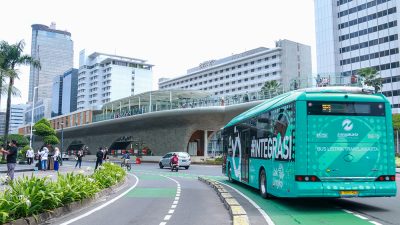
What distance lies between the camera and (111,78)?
142750 mm

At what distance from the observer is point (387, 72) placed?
89.6 meters

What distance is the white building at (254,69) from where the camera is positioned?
123 m

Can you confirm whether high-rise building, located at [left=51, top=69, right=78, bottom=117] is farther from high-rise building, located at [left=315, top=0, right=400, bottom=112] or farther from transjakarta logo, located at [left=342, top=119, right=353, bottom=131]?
transjakarta logo, located at [left=342, top=119, right=353, bottom=131]

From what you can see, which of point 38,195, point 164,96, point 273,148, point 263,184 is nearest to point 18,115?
point 164,96

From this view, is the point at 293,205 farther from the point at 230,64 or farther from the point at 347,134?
the point at 230,64

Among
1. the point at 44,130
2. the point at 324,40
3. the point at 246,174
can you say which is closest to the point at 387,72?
the point at 324,40

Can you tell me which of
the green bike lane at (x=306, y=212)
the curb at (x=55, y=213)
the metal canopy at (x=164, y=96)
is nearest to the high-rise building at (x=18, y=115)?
the metal canopy at (x=164, y=96)

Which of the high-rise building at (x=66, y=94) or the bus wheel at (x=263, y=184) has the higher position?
the high-rise building at (x=66, y=94)

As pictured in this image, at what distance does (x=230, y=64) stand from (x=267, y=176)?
12888 centimetres

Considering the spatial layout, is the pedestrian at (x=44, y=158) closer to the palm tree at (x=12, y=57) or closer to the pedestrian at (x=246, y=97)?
the palm tree at (x=12, y=57)

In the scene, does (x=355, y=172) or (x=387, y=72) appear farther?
(x=387, y=72)

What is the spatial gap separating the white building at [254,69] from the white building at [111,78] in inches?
876

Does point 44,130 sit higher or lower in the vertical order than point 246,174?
higher

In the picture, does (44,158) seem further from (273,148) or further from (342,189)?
(342,189)
